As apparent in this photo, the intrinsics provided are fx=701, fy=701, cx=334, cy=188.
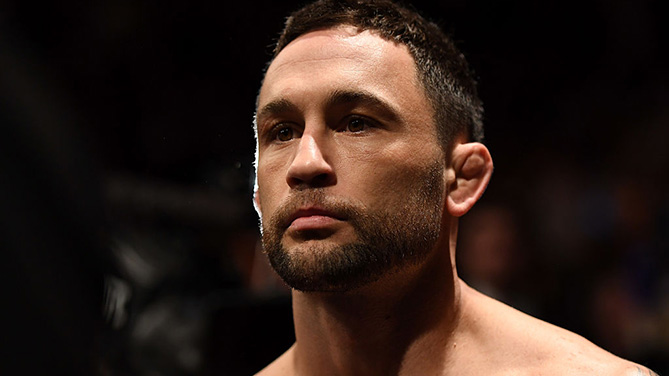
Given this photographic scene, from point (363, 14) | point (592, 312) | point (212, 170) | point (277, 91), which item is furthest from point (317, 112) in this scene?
point (592, 312)

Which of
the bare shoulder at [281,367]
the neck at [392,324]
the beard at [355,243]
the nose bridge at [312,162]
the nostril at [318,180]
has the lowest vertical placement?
the bare shoulder at [281,367]

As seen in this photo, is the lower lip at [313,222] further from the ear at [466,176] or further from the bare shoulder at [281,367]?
the bare shoulder at [281,367]

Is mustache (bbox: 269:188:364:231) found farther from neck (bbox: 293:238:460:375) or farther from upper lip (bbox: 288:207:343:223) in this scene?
neck (bbox: 293:238:460:375)

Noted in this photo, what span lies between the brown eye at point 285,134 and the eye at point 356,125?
17 centimetres

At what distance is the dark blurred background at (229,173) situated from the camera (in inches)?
86.5

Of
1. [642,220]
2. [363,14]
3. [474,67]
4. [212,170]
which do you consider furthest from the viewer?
[642,220]

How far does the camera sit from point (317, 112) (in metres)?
1.80

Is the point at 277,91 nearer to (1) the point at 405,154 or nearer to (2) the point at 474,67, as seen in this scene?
(1) the point at 405,154

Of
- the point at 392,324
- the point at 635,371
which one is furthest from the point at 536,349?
the point at 392,324

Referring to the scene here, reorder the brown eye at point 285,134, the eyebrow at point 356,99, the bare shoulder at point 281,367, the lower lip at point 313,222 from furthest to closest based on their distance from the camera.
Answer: the bare shoulder at point 281,367, the brown eye at point 285,134, the eyebrow at point 356,99, the lower lip at point 313,222

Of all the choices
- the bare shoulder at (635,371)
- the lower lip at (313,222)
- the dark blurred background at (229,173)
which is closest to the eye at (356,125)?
the lower lip at (313,222)

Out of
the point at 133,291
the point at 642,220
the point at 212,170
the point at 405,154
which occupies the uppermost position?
the point at 405,154

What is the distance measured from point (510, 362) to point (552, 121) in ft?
3.82

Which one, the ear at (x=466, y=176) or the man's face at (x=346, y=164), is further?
the ear at (x=466, y=176)
